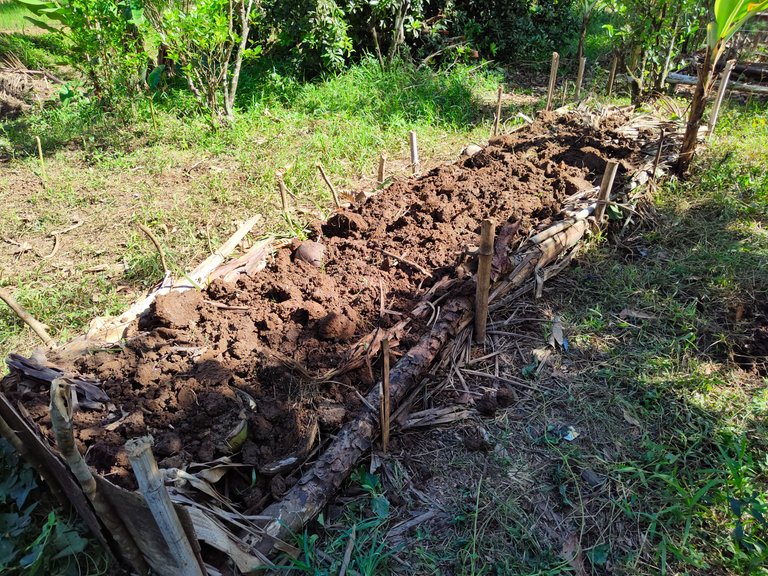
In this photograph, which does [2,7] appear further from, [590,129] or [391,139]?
[590,129]

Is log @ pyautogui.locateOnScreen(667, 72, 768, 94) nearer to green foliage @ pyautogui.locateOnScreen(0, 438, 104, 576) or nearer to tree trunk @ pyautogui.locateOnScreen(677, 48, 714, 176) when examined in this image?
tree trunk @ pyautogui.locateOnScreen(677, 48, 714, 176)

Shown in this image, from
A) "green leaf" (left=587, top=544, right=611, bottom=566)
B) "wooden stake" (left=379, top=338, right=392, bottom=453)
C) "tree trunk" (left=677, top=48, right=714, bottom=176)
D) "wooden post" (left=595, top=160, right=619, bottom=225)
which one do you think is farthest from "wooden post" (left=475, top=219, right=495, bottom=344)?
"tree trunk" (left=677, top=48, right=714, bottom=176)

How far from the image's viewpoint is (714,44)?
4172mm

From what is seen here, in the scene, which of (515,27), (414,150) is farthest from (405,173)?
(515,27)

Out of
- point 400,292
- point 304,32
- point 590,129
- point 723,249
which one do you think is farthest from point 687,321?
point 304,32

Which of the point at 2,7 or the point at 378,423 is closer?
the point at 378,423

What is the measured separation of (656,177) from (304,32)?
4922mm

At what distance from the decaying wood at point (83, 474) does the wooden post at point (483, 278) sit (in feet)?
6.15

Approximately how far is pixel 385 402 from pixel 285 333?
768 millimetres

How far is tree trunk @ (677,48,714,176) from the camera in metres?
4.24

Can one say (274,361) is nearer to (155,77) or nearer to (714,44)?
(714,44)

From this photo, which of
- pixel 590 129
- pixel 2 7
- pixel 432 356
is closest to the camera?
pixel 432 356

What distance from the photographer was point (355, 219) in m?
3.64

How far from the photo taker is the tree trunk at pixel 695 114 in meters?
4.24
